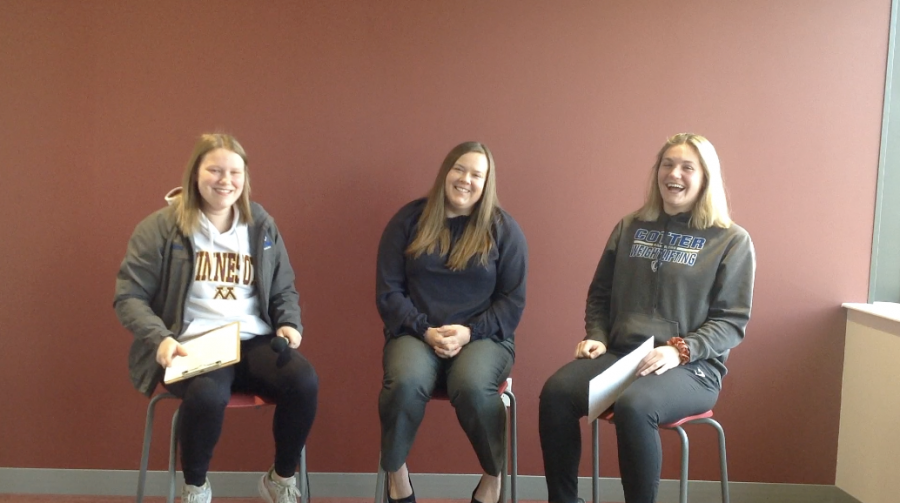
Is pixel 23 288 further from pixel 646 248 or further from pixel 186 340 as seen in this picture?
pixel 646 248

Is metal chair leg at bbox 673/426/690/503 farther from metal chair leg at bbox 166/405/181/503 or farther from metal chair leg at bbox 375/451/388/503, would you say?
metal chair leg at bbox 166/405/181/503

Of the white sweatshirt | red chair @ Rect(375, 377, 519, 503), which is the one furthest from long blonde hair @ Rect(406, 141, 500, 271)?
the white sweatshirt

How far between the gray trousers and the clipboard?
45 centimetres

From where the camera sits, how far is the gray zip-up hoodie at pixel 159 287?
2.01 metres

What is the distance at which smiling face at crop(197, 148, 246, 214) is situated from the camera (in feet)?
6.91

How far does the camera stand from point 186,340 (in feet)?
6.72

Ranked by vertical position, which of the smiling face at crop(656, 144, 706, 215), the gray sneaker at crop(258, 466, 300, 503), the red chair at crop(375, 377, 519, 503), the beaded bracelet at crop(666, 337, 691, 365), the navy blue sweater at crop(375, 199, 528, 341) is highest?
the smiling face at crop(656, 144, 706, 215)

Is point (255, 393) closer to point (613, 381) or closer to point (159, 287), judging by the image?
point (159, 287)

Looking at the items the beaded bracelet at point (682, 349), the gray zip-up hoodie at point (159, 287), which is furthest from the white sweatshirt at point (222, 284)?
the beaded bracelet at point (682, 349)

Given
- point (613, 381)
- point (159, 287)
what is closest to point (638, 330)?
point (613, 381)

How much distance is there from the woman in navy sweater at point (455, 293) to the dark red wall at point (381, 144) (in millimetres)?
262

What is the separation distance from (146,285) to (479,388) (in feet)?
3.36

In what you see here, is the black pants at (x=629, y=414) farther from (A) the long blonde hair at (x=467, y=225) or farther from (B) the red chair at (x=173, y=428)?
(B) the red chair at (x=173, y=428)

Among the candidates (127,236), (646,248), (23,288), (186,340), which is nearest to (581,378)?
(646,248)
